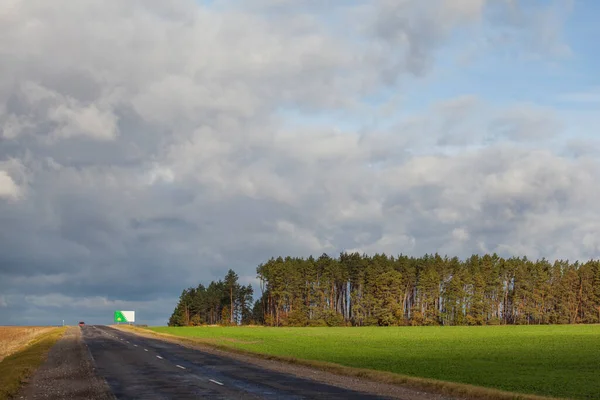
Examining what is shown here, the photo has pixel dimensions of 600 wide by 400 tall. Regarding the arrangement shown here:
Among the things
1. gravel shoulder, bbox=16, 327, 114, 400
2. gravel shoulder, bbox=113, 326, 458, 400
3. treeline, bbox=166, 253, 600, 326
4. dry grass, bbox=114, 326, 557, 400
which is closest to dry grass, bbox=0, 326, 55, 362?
gravel shoulder, bbox=16, 327, 114, 400

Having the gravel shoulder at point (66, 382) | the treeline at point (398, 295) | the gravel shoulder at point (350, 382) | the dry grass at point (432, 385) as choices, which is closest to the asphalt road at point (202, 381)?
the gravel shoulder at point (66, 382)

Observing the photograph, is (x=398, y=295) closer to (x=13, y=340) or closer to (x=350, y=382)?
(x=13, y=340)

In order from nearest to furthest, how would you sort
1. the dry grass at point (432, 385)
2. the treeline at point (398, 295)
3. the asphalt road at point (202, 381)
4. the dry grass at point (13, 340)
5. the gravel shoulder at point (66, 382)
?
the asphalt road at point (202, 381)
the dry grass at point (432, 385)
the gravel shoulder at point (66, 382)
the dry grass at point (13, 340)
the treeline at point (398, 295)

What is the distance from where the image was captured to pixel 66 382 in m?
33.2

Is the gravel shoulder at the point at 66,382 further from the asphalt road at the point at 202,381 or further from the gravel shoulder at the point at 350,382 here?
the gravel shoulder at the point at 350,382

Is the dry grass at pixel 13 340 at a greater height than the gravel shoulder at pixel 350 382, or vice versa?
the gravel shoulder at pixel 350 382

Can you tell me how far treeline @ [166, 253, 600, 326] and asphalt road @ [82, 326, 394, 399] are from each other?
12744cm

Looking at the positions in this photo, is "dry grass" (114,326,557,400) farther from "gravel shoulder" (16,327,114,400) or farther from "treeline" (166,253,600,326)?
"treeline" (166,253,600,326)

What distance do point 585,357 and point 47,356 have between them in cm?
4658

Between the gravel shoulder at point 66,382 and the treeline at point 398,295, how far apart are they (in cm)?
12763

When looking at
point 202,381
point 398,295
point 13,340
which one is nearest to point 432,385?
point 202,381

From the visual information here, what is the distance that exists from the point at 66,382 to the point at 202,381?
759 cm

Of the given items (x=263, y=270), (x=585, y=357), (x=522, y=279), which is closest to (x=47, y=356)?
(x=585, y=357)

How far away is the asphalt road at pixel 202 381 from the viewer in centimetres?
2639
